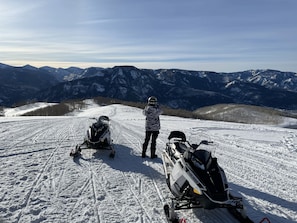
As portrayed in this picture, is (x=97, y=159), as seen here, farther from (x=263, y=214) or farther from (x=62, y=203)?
(x=263, y=214)

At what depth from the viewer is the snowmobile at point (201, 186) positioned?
18.4 feet

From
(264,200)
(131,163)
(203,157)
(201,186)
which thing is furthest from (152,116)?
(201,186)

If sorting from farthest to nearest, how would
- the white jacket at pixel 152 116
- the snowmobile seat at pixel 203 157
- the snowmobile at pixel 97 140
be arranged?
1. the snowmobile at pixel 97 140
2. the white jacket at pixel 152 116
3. the snowmobile seat at pixel 203 157

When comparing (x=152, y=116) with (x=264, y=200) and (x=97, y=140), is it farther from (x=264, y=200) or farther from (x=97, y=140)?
(x=264, y=200)

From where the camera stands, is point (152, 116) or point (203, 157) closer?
point (203, 157)

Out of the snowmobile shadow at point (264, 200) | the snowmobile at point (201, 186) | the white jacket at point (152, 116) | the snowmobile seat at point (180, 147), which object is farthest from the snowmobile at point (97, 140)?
the snowmobile at point (201, 186)

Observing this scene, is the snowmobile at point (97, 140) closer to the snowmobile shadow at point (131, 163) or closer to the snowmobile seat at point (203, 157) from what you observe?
the snowmobile shadow at point (131, 163)

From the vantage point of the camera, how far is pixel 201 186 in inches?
224

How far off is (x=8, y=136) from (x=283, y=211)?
12.3m

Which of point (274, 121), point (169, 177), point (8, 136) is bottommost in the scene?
point (274, 121)

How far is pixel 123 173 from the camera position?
9.00 meters

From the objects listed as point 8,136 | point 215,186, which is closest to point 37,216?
point 215,186

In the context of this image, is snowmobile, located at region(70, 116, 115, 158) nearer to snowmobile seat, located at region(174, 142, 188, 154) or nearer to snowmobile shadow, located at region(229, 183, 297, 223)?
snowmobile seat, located at region(174, 142, 188, 154)

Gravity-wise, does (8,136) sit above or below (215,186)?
below
